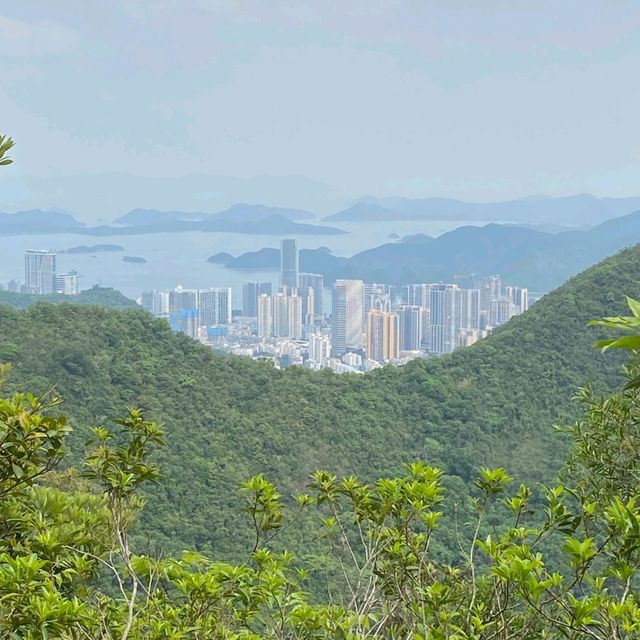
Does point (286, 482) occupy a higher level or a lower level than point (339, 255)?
lower

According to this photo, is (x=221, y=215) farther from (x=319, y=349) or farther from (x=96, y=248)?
(x=319, y=349)

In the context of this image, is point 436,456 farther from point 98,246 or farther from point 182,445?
point 98,246

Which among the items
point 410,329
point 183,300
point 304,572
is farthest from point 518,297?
point 304,572

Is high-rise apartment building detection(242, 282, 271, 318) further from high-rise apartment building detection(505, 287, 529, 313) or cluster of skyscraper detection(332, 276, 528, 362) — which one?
high-rise apartment building detection(505, 287, 529, 313)

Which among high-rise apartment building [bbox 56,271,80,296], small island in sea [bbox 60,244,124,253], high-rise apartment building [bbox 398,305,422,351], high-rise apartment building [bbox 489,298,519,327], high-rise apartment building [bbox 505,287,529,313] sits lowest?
high-rise apartment building [bbox 398,305,422,351]

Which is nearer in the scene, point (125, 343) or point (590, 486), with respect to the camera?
point (590, 486)

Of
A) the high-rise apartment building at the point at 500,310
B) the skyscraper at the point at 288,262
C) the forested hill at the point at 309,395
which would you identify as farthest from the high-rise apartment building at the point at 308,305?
the forested hill at the point at 309,395

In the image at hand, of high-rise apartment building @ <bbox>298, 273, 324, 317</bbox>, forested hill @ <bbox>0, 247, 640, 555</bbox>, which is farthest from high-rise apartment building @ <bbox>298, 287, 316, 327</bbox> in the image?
forested hill @ <bbox>0, 247, 640, 555</bbox>

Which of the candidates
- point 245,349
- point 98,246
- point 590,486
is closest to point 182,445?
point 590,486
